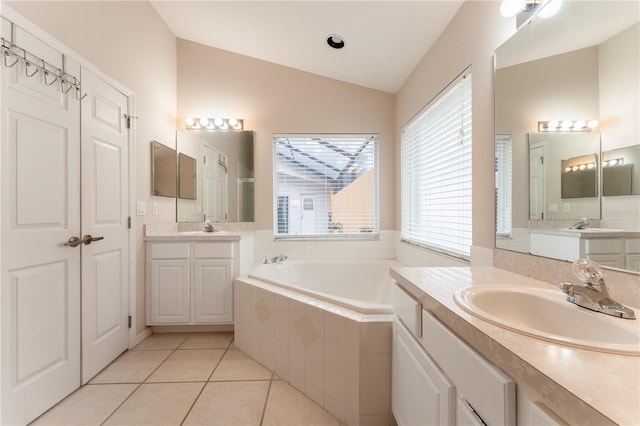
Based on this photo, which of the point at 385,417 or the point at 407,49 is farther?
the point at 407,49

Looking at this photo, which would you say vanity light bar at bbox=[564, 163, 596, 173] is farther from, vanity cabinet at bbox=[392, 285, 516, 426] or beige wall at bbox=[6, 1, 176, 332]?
beige wall at bbox=[6, 1, 176, 332]

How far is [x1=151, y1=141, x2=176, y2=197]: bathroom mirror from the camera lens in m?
2.42

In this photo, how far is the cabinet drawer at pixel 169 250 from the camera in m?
2.31

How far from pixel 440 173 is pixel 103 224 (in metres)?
2.52

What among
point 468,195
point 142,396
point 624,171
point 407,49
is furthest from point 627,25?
point 142,396

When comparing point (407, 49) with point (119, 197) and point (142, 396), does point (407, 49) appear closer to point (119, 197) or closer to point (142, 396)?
point (119, 197)

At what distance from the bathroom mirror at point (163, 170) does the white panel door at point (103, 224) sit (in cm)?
34

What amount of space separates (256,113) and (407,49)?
166 centimetres

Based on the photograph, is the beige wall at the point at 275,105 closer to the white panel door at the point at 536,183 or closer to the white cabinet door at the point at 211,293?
the white cabinet door at the point at 211,293

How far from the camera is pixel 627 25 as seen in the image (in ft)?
2.68

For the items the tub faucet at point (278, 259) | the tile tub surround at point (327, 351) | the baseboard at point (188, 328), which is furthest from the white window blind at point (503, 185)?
the baseboard at point (188, 328)

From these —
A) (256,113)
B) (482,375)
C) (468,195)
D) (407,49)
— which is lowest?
(482,375)

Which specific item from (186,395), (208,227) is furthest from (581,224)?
(208,227)

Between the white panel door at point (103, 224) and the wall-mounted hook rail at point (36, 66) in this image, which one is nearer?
the wall-mounted hook rail at point (36, 66)
